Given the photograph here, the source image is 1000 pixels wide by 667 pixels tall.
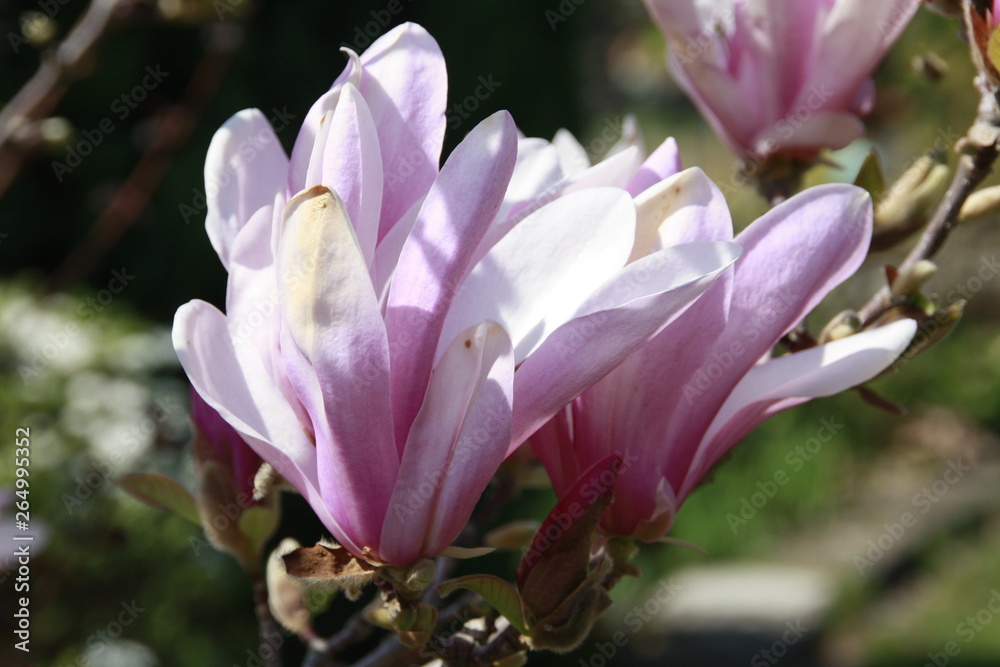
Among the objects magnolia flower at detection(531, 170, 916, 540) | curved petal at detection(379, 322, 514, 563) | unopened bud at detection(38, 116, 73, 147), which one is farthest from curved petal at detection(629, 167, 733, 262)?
unopened bud at detection(38, 116, 73, 147)

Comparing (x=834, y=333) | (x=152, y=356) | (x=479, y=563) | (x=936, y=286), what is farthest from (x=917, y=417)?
(x=834, y=333)

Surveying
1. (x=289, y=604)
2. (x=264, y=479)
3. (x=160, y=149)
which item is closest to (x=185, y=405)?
(x=160, y=149)

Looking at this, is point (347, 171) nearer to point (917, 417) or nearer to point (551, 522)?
point (551, 522)

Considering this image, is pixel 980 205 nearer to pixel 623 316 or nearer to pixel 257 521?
pixel 623 316

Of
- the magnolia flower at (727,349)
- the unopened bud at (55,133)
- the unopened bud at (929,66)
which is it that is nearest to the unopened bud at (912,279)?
the magnolia flower at (727,349)

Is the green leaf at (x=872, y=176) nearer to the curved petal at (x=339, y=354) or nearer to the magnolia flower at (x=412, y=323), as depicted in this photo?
the magnolia flower at (x=412, y=323)

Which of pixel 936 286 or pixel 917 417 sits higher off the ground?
pixel 936 286

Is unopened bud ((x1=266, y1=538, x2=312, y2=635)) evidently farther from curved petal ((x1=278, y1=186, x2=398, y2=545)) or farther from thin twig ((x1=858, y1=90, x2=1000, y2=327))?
thin twig ((x1=858, y1=90, x2=1000, y2=327))
